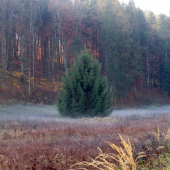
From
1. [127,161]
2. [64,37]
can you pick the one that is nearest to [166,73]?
[64,37]

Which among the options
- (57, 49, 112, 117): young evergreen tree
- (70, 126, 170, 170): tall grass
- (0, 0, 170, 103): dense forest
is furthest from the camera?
(0, 0, 170, 103): dense forest

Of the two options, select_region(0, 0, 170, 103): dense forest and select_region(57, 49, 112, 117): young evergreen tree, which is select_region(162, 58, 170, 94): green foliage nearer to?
select_region(0, 0, 170, 103): dense forest

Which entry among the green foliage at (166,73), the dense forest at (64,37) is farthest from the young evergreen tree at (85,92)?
the green foliage at (166,73)

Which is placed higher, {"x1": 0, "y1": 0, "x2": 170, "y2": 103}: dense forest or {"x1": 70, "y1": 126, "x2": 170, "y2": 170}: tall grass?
{"x1": 0, "y1": 0, "x2": 170, "y2": 103}: dense forest

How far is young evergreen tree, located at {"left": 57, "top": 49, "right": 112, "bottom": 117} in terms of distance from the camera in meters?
14.6

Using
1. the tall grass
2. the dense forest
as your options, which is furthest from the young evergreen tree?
the dense forest

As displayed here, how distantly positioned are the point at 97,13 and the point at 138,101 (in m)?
19.0

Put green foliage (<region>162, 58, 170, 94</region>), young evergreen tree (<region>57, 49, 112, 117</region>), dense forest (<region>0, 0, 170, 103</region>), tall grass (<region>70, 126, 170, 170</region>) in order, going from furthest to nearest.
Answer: green foliage (<region>162, 58, 170, 94</region>)
dense forest (<region>0, 0, 170, 103</region>)
young evergreen tree (<region>57, 49, 112, 117</region>)
tall grass (<region>70, 126, 170, 170</region>)

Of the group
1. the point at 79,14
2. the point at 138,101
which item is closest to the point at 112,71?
the point at 138,101

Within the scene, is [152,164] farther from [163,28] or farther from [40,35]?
[163,28]

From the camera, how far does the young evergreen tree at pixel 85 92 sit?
576 inches

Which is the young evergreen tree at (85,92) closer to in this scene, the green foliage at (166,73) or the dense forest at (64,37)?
the dense forest at (64,37)

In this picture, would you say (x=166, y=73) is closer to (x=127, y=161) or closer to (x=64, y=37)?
(x=64, y=37)

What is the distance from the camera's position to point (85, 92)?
15.2 metres
